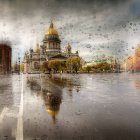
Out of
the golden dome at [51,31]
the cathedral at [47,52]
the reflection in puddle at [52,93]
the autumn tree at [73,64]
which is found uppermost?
the golden dome at [51,31]

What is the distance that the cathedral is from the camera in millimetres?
78688

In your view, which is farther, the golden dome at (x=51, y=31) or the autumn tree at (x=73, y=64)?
the golden dome at (x=51, y=31)

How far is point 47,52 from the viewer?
279ft

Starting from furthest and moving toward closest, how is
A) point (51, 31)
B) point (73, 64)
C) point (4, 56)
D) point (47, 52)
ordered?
point (47, 52), point (51, 31), point (73, 64), point (4, 56)

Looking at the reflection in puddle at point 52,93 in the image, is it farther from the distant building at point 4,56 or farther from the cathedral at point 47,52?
the cathedral at point 47,52

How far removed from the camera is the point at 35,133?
237 inches

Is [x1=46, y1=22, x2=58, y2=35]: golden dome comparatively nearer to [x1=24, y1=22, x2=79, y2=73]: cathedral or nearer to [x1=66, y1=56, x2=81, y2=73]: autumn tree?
[x1=24, y1=22, x2=79, y2=73]: cathedral

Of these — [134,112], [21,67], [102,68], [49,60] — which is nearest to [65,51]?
[49,60]

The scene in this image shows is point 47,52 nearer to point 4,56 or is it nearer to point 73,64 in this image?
point 73,64

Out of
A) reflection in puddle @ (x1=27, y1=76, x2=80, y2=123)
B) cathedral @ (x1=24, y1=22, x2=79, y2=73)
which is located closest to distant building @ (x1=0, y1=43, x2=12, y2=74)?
cathedral @ (x1=24, y1=22, x2=79, y2=73)

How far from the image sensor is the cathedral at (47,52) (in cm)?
7869

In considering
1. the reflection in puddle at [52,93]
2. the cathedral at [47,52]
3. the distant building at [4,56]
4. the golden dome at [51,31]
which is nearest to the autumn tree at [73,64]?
the cathedral at [47,52]

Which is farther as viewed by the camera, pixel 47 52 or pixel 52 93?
pixel 47 52

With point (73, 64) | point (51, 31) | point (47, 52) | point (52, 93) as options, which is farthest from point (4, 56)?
point (52, 93)
